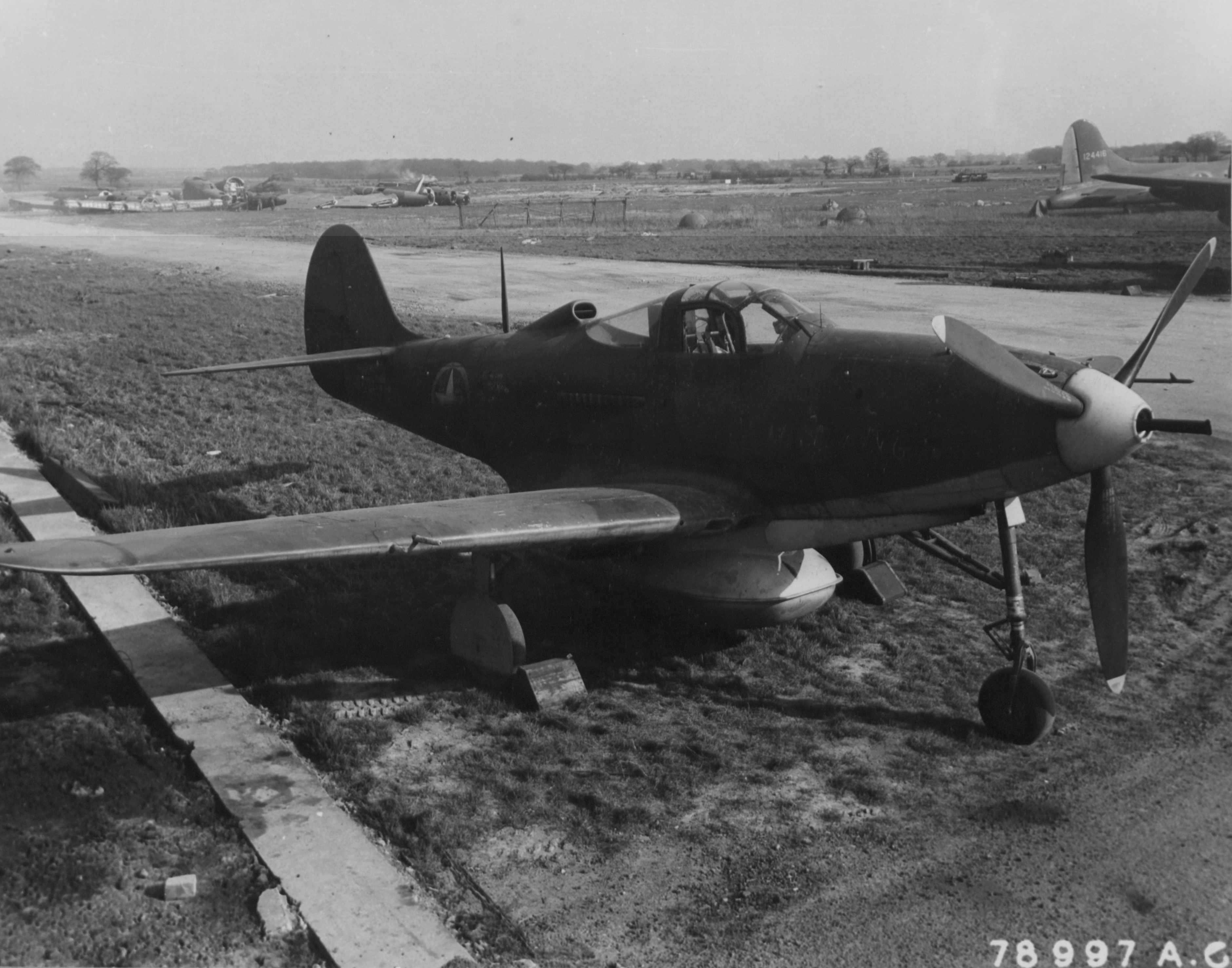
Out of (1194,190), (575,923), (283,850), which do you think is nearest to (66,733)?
(283,850)

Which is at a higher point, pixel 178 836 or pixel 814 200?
pixel 814 200

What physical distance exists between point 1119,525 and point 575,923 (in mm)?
4052

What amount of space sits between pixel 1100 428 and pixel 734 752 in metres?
2.72

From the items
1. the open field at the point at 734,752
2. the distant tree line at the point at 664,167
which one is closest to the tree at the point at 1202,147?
the distant tree line at the point at 664,167

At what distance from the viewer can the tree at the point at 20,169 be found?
267ft

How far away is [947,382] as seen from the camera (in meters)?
6.23

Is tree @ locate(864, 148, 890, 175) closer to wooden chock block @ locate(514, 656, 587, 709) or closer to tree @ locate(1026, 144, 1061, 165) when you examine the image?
tree @ locate(1026, 144, 1061, 165)

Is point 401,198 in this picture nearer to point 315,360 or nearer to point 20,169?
point 20,169

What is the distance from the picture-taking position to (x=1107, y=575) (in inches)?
251

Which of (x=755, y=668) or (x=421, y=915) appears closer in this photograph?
(x=421, y=915)

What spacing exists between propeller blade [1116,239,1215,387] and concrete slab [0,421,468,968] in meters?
5.23

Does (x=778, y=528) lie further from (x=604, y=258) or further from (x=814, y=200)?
(x=814, y=200)

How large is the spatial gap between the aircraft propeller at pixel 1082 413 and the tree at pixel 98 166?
82.8m

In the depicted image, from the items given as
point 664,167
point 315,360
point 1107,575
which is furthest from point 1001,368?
point 664,167
